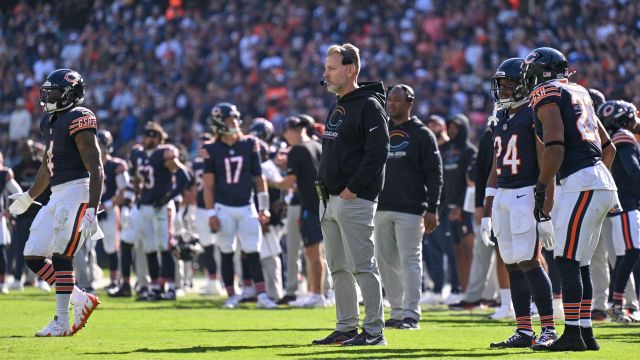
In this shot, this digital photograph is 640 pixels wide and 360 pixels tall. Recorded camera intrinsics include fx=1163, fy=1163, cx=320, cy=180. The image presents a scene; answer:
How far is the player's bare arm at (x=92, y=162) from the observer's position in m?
9.84

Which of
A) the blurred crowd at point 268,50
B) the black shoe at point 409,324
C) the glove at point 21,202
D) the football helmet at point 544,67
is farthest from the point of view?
the blurred crowd at point 268,50

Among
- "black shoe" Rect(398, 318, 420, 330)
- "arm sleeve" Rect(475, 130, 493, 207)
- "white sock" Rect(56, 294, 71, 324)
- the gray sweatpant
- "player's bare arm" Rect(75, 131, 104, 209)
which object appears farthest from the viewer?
"arm sleeve" Rect(475, 130, 493, 207)

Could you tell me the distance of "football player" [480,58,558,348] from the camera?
28.8 feet

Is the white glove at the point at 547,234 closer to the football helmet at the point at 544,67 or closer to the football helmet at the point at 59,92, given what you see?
the football helmet at the point at 544,67

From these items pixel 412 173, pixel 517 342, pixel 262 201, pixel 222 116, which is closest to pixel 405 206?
pixel 412 173

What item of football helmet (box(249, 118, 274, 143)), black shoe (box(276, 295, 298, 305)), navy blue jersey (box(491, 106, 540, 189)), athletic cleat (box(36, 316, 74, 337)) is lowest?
black shoe (box(276, 295, 298, 305))

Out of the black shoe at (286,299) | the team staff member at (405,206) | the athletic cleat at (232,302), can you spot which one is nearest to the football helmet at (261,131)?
the black shoe at (286,299)

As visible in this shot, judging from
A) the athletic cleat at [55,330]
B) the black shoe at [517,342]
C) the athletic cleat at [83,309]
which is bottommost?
the black shoe at [517,342]

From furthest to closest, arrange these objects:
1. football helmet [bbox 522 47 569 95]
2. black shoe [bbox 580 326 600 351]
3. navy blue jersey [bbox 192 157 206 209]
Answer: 1. navy blue jersey [bbox 192 157 206 209]
2. football helmet [bbox 522 47 569 95]
3. black shoe [bbox 580 326 600 351]

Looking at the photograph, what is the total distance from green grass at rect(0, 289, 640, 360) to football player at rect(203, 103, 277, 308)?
0.61 metres

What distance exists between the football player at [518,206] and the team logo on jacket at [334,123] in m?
1.25

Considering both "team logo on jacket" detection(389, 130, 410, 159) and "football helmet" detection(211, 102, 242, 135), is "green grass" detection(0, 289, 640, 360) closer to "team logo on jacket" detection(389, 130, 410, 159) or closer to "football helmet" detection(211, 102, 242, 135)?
"team logo on jacket" detection(389, 130, 410, 159)

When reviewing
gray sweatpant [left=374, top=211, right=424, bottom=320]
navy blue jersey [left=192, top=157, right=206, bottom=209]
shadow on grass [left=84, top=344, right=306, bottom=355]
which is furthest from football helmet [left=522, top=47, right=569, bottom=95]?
navy blue jersey [left=192, top=157, right=206, bottom=209]

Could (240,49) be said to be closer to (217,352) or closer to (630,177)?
(630,177)
